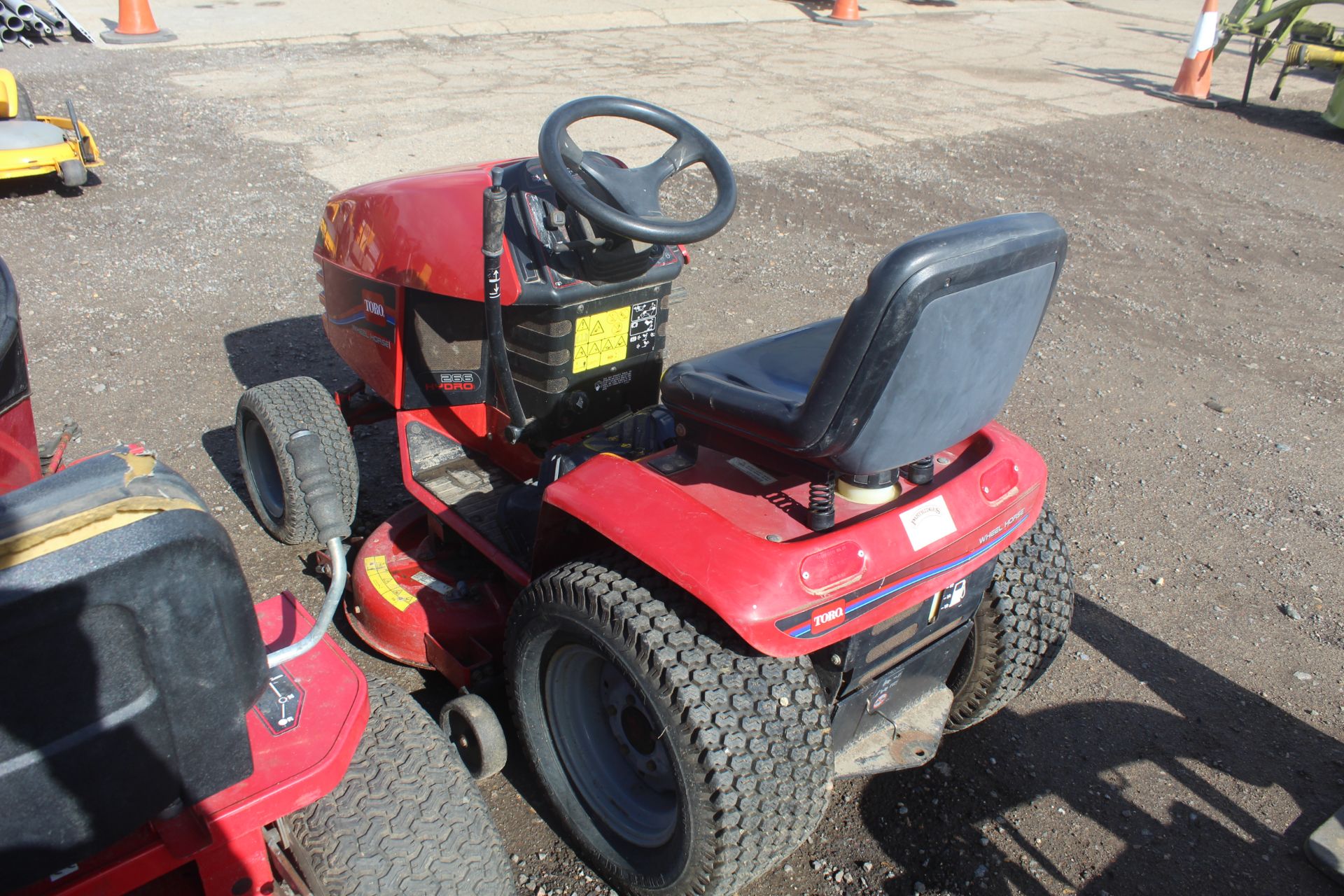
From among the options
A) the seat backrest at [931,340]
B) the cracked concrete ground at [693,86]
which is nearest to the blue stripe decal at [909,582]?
the seat backrest at [931,340]

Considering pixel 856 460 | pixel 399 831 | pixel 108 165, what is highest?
pixel 856 460

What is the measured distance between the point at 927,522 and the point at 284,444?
6.27 ft

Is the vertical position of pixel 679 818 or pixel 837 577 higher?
pixel 837 577

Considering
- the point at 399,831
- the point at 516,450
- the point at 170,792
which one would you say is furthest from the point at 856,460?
the point at 516,450

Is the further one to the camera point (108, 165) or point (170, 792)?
point (108, 165)

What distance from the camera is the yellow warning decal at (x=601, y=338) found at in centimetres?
271

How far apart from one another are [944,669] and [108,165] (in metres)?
7.00

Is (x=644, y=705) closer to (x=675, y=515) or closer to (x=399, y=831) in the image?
(x=675, y=515)

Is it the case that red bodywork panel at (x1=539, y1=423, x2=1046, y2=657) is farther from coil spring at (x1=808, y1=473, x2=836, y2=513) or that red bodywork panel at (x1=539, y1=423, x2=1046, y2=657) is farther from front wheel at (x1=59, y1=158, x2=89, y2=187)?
front wheel at (x1=59, y1=158, x2=89, y2=187)

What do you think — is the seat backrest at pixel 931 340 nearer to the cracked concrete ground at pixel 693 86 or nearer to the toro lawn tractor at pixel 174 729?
the toro lawn tractor at pixel 174 729

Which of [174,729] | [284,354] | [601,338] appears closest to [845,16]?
[284,354]

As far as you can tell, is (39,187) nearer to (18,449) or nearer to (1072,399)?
(18,449)

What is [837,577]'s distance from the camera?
1.82m

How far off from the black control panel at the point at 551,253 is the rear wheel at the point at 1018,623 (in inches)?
49.4
